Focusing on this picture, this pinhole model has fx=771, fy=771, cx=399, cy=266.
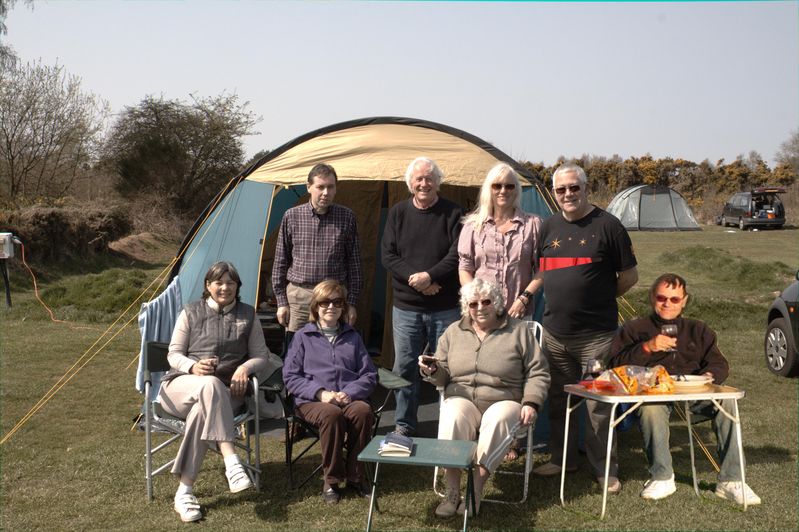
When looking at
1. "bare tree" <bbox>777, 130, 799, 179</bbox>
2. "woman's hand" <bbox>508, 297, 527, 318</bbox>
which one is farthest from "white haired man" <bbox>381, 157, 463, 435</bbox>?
"bare tree" <bbox>777, 130, 799, 179</bbox>

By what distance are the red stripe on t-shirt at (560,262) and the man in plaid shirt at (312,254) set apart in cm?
108

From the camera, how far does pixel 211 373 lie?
3.57 m

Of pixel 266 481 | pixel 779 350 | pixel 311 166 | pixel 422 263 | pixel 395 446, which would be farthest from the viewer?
pixel 779 350

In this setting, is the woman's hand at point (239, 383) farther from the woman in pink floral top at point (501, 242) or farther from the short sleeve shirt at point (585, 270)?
the short sleeve shirt at point (585, 270)

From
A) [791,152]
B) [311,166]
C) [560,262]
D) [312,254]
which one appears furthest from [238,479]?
[791,152]

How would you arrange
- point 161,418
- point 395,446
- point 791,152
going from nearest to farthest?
point 395,446, point 161,418, point 791,152

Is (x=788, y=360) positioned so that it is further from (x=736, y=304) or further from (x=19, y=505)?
(x=19, y=505)

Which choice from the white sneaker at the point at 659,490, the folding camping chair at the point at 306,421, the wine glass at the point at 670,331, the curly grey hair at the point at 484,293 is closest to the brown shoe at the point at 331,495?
the folding camping chair at the point at 306,421

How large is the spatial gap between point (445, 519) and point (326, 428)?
2.14 ft

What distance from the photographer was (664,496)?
3.45 metres

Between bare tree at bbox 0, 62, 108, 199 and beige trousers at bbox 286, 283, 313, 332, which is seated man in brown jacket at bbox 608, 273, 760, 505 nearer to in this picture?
beige trousers at bbox 286, 283, 313, 332

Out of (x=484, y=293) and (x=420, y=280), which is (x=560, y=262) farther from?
(x=420, y=280)

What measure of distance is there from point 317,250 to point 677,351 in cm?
193

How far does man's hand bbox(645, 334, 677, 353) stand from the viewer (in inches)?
140
